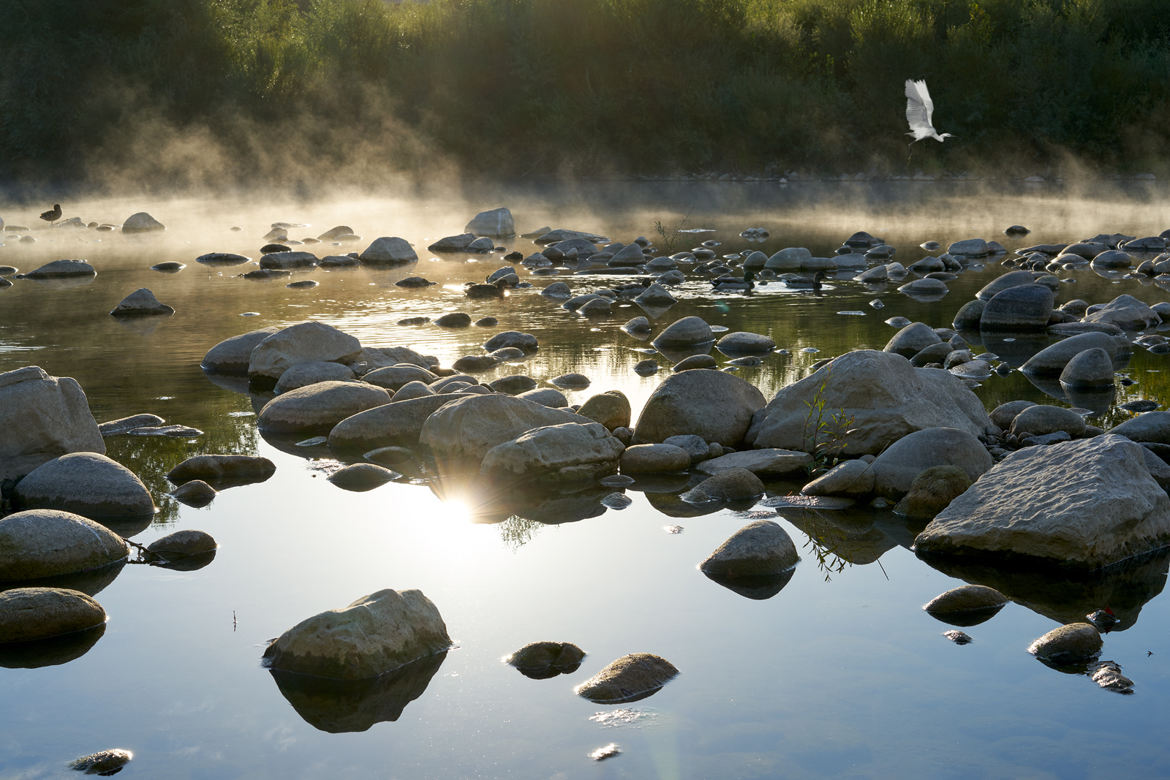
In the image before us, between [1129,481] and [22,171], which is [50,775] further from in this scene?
[22,171]

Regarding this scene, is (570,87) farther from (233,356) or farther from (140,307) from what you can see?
(233,356)

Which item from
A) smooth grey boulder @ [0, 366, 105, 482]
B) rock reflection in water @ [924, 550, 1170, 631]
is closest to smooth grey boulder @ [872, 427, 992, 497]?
rock reflection in water @ [924, 550, 1170, 631]

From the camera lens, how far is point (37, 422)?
5.71m

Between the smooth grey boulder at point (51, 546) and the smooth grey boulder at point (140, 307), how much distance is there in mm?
7068

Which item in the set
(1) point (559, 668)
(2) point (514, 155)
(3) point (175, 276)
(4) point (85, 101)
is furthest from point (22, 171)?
(1) point (559, 668)

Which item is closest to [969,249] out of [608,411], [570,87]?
[608,411]

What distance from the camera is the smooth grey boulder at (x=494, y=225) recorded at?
19047mm

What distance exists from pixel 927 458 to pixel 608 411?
1.74 m

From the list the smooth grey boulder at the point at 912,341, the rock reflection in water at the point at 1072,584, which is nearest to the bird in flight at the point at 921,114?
the smooth grey boulder at the point at 912,341

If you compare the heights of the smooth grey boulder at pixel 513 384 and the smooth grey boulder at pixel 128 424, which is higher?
the smooth grey boulder at pixel 128 424

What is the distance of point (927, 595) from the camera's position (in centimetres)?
437

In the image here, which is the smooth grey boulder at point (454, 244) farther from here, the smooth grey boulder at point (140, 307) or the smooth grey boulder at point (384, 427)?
the smooth grey boulder at point (384, 427)

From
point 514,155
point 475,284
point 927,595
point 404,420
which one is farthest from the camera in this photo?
point 514,155

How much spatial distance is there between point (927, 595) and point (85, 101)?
33.9 meters
